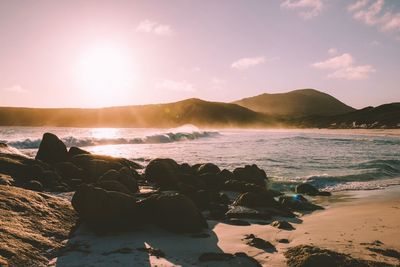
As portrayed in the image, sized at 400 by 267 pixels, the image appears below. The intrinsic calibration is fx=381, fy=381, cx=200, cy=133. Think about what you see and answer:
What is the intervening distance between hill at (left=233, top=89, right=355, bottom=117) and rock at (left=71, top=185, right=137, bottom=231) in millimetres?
153156

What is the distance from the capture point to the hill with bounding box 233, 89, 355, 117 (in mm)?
A: 161125

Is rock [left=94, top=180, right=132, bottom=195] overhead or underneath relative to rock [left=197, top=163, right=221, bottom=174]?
overhead

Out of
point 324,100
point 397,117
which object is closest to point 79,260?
point 397,117

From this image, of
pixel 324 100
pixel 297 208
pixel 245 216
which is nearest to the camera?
pixel 245 216

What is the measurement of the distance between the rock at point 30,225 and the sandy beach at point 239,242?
0.25 metres

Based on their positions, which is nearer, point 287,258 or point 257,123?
point 287,258

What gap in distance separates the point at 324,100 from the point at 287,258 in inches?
7109

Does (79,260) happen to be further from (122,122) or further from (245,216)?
(122,122)

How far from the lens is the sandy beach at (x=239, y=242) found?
4.91 metres

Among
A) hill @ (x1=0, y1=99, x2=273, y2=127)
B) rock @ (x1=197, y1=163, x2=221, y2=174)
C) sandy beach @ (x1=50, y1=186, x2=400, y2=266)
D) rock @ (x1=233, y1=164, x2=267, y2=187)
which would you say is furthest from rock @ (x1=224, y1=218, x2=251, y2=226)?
hill @ (x1=0, y1=99, x2=273, y2=127)

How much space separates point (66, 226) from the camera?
19.7ft

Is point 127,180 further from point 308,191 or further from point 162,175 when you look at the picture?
point 308,191

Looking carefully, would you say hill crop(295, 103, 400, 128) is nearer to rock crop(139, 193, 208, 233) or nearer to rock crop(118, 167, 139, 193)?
rock crop(118, 167, 139, 193)

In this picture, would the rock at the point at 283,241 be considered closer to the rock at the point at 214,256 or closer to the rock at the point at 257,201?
the rock at the point at 214,256
